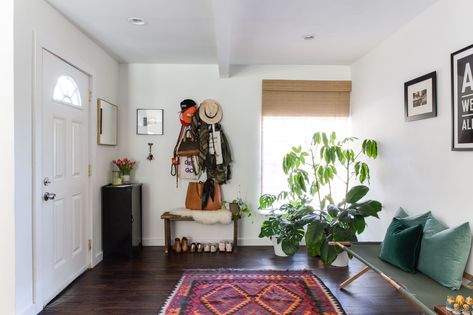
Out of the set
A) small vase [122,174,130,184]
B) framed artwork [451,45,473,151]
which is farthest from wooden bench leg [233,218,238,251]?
framed artwork [451,45,473,151]

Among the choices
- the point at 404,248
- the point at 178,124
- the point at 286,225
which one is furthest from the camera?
the point at 178,124

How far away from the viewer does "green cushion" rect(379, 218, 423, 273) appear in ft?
6.89

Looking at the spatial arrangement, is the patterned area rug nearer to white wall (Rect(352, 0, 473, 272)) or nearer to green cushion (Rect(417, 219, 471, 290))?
green cushion (Rect(417, 219, 471, 290))

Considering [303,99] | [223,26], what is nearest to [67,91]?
[223,26]

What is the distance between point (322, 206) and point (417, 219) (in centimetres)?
102

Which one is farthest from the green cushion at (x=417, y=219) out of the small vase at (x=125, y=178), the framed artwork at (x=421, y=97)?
the small vase at (x=125, y=178)

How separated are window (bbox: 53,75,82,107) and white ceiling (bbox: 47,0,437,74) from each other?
0.54 m

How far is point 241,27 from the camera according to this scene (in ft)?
8.81

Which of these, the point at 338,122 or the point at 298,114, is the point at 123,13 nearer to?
the point at 298,114

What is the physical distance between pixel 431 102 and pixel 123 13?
2633mm

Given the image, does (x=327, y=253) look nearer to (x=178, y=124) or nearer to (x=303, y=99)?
(x=303, y=99)

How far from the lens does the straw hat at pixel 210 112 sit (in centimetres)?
372

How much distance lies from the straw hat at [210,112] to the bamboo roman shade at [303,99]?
2.03 feet

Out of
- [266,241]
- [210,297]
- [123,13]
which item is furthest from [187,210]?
[123,13]
